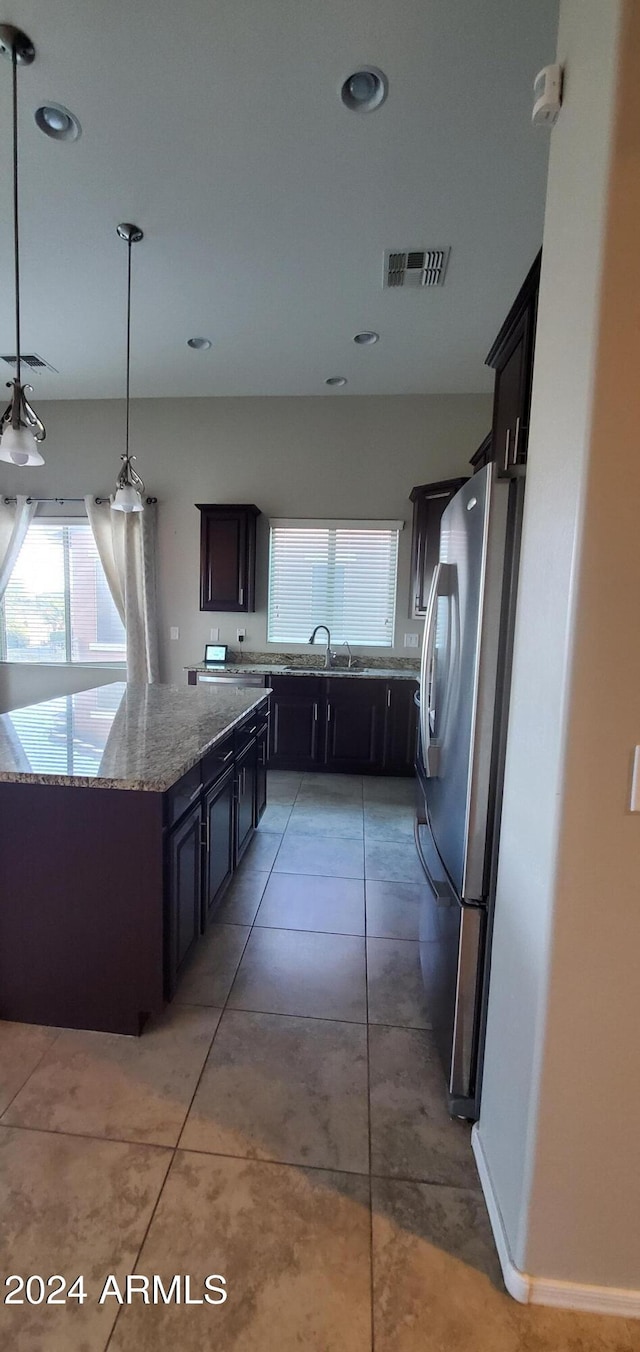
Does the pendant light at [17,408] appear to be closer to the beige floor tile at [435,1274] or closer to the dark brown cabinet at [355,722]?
the beige floor tile at [435,1274]

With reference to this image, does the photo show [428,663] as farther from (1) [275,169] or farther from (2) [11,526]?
(2) [11,526]

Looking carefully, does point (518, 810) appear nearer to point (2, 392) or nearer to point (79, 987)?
point (79, 987)

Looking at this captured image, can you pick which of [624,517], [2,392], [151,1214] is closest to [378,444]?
[2,392]

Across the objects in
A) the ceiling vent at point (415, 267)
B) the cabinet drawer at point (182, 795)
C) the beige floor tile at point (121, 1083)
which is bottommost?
the beige floor tile at point (121, 1083)

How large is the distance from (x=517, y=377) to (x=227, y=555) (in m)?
3.56

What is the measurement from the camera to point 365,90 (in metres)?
1.92

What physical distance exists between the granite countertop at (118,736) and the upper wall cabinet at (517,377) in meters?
1.26

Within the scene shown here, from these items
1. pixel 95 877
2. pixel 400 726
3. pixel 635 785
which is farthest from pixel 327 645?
pixel 635 785

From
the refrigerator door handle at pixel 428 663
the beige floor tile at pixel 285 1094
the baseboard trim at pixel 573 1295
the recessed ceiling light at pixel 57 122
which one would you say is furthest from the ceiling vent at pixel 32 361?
the baseboard trim at pixel 573 1295

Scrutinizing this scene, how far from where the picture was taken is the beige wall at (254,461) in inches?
181

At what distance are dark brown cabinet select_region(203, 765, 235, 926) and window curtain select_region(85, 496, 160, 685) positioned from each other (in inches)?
115

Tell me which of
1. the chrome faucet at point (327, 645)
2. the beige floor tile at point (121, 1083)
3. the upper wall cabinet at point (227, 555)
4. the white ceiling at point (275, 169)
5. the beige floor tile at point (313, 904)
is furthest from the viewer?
the chrome faucet at point (327, 645)

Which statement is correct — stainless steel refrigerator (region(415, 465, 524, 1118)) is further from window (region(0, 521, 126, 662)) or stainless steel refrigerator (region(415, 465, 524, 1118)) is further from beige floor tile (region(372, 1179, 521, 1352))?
window (region(0, 521, 126, 662))

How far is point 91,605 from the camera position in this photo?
16.8 ft
